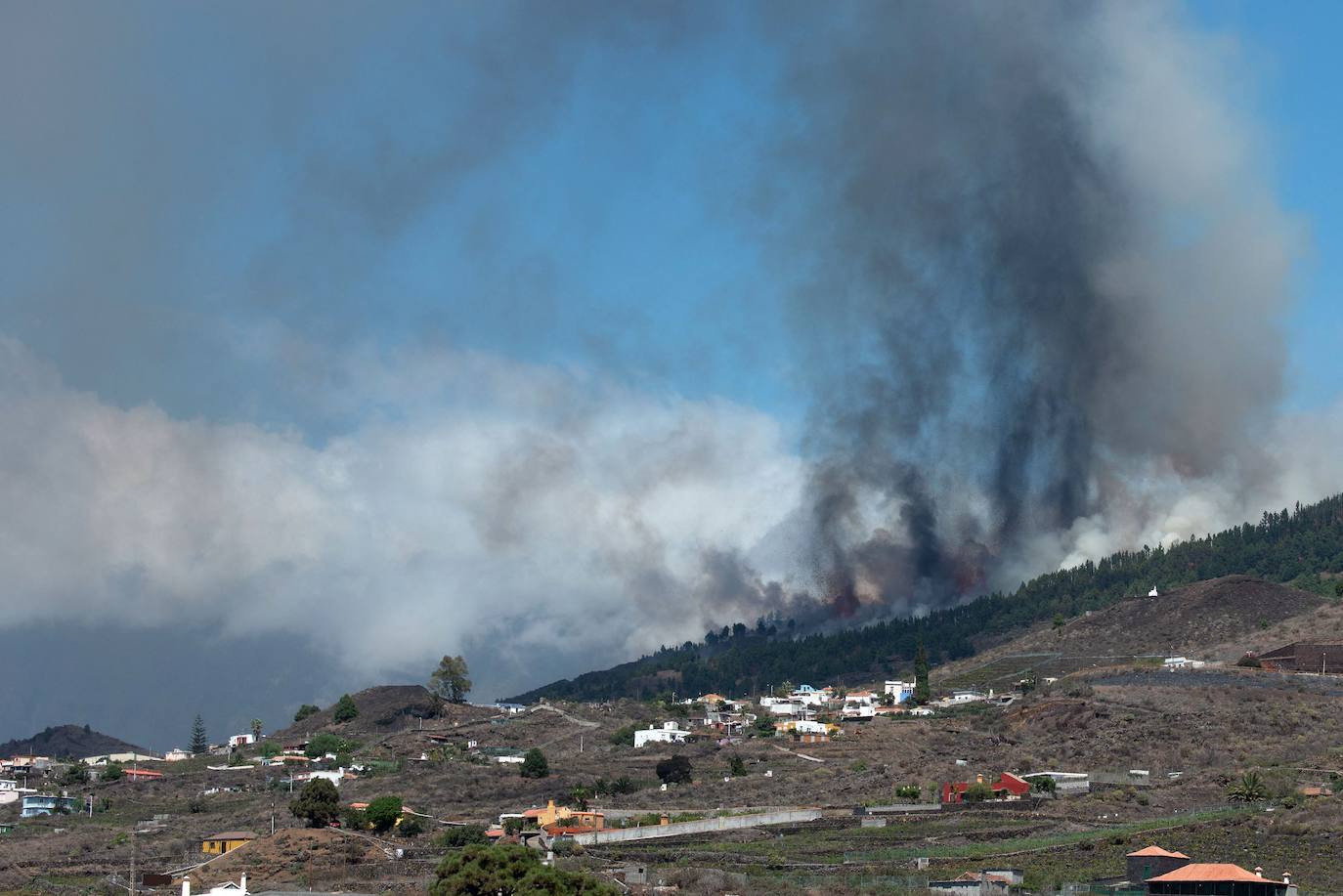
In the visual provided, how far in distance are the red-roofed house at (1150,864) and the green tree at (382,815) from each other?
5770 centimetres

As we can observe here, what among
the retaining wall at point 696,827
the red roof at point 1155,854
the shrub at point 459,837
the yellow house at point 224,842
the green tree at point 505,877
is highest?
the yellow house at point 224,842

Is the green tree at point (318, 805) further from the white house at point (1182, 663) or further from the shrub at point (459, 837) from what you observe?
the white house at point (1182, 663)

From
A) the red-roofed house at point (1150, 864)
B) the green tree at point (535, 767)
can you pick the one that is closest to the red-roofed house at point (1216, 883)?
the red-roofed house at point (1150, 864)

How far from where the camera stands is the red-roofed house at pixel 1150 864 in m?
92.6

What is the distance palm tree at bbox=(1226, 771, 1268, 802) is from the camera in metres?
118

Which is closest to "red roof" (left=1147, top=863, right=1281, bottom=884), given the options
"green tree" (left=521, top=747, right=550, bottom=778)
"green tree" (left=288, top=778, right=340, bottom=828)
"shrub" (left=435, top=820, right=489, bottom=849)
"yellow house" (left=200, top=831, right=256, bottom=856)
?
"shrub" (left=435, top=820, right=489, bottom=849)

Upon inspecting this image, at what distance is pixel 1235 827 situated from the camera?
352 ft

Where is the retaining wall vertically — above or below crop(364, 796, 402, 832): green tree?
below

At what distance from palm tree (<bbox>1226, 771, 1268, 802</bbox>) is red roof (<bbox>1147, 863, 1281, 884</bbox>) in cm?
2925

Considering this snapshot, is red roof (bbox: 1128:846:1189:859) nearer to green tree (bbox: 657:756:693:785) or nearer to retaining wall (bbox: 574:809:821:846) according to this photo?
retaining wall (bbox: 574:809:821:846)

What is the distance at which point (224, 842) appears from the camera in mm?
124438

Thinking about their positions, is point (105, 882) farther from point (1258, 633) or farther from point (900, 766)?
point (1258, 633)

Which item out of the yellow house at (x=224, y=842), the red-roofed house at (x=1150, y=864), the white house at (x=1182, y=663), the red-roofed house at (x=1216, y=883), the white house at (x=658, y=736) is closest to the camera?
the red-roofed house at (x=1216, y=883)

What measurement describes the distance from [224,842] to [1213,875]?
223ft
